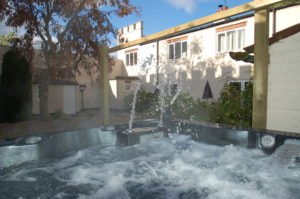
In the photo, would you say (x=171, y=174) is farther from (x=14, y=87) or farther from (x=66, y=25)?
(x=14, y=87)

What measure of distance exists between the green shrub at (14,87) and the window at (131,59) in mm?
8192

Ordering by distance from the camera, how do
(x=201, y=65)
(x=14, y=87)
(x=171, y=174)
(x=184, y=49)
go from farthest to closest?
(x=184, y=49) → (x=201, y=65) → (x=14, y=87) → (x=171, y=174)

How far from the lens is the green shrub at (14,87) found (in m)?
7.75

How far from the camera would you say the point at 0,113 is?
7691mm

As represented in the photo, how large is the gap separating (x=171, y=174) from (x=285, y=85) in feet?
11.1

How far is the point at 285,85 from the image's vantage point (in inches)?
186

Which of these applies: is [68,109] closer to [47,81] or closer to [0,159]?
[47,81]

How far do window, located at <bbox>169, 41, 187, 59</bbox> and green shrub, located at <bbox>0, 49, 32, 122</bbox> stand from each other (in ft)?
23.6

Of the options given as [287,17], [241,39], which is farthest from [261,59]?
[241,39]

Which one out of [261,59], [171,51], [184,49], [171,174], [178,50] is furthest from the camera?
[171,51]

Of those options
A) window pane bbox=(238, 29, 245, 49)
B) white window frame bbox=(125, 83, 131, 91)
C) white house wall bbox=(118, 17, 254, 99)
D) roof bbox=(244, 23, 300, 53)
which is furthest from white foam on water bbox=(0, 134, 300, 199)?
white window frame bbox=(125, 83, 131, 91)

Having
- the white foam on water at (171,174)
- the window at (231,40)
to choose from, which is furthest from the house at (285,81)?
the window at (231,40)

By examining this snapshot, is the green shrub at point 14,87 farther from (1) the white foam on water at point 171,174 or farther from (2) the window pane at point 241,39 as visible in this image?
(2) the window pane at point 241,39

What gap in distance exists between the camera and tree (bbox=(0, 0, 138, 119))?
6422 mm
